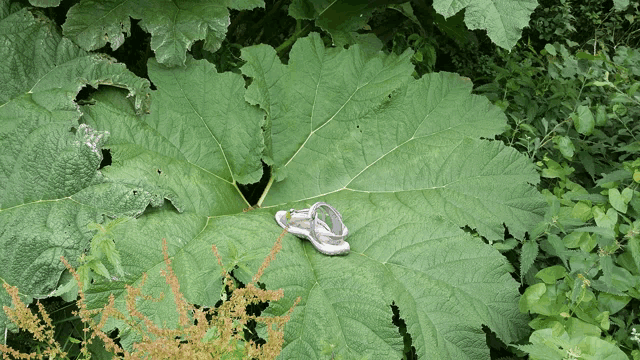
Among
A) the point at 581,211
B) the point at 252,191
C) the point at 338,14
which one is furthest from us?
the point at 338,14

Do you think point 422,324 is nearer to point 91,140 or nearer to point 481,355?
point 481,355

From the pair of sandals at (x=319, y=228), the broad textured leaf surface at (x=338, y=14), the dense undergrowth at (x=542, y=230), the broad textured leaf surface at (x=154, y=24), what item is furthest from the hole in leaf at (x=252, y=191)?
the broad textured leaf surface at (x=338, y=14)

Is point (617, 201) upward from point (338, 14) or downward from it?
downward

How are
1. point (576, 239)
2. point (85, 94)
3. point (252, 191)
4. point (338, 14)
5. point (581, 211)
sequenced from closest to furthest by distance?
point (576, 239) < point (581, 211) < point (85, 94) < point (252, 191) < point (338, 14)

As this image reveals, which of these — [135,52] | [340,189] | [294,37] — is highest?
[135,52]

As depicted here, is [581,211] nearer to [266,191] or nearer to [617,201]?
[617,201]

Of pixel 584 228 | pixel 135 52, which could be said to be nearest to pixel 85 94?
pixel 135 52
